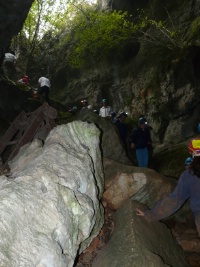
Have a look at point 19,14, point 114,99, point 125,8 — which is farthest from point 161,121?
point 125,8

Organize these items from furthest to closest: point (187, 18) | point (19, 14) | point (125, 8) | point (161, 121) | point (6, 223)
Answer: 1. point (125, 8)
2. point (187, 18)
3. point (161, 121)
4. point (19, 14)
5. point (6, 223)

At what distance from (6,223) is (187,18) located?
19165 millimetres

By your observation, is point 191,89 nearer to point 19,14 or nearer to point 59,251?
point 19,14

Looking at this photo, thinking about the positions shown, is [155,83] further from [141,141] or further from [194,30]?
[141,141]

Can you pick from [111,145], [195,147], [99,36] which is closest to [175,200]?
[195,147]

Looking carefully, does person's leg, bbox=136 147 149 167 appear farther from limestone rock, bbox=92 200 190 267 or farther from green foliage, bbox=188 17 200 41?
green foliage, bbox=188 17 200 41

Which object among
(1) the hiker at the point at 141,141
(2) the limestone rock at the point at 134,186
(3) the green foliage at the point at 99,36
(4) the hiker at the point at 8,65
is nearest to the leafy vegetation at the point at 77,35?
(3) the green foliage at the point at 99,36

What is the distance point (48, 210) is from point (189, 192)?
2.47 m

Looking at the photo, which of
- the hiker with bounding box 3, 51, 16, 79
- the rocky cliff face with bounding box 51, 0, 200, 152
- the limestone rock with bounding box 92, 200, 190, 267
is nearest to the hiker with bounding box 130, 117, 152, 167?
the limestone rock with bounding box 92, 200, 190, 267

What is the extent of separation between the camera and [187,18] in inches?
700

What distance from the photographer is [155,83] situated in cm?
1672

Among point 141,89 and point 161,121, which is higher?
point 141,89

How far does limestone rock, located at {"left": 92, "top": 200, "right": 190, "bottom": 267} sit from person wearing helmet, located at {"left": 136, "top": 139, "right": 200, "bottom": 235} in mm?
393

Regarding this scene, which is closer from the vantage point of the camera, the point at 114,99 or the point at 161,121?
the point at 161,121
